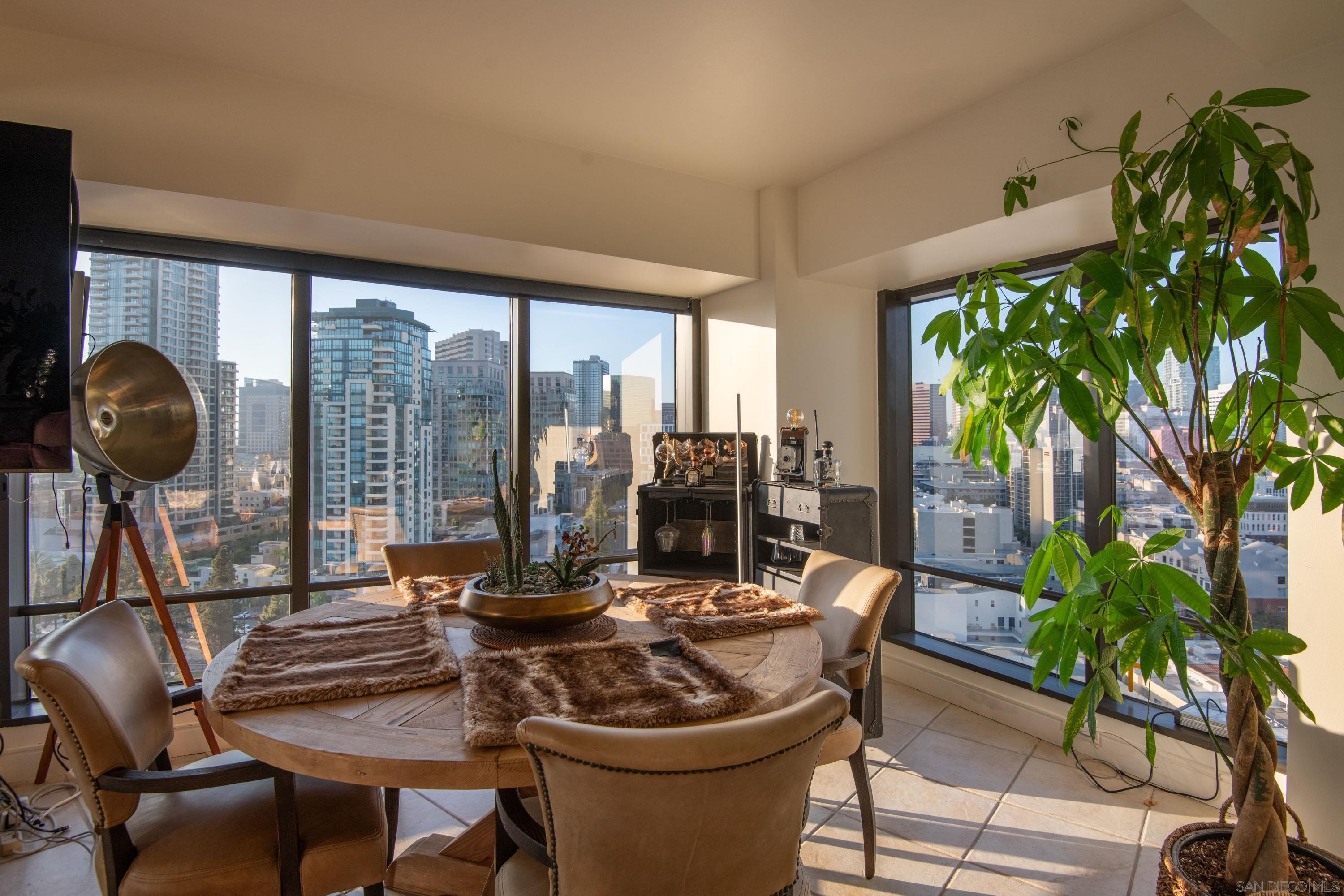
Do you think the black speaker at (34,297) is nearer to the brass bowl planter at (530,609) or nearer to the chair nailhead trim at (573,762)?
the brass bowl planter at (530,609)

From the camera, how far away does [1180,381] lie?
278 cm

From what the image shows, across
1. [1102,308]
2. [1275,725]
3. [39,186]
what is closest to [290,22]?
[39,186]

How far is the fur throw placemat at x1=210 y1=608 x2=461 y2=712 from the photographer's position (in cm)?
140

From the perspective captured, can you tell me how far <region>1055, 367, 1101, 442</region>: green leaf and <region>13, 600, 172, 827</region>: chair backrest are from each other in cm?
200

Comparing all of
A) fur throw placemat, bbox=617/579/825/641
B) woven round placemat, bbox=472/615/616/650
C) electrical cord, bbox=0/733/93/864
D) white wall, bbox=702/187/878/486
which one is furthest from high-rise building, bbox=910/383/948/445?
electrical cord, bbox=0/733/93/864

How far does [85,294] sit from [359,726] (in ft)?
7.11

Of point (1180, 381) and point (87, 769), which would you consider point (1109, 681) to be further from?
point (87, 769)

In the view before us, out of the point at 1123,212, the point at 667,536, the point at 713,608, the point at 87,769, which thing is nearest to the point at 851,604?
the point at 713,608

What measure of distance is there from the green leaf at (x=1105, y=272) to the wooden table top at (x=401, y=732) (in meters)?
1.01

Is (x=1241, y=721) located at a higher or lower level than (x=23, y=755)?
higher

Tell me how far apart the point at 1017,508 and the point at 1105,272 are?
2.24 meters

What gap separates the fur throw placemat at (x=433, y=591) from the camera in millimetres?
2090

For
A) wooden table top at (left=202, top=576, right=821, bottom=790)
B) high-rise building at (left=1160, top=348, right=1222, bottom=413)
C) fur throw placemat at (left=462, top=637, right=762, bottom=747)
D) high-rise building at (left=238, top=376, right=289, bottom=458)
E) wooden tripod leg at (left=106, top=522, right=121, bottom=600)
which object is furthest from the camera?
high-rise building at (left=238, top=376, right=289, bottom=458)

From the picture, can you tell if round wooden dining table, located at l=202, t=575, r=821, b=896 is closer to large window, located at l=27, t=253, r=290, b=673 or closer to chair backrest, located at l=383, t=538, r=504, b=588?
chair backrest, located at l=383, t=538, r=504, b=588
